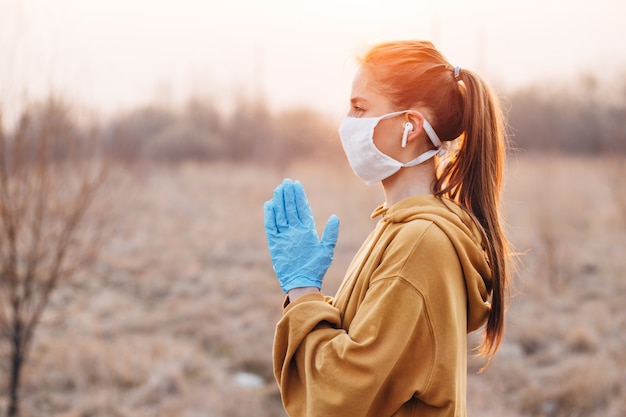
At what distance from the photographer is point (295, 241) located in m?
1.74

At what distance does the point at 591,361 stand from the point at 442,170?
4297 mm

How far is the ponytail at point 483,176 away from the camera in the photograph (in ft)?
5.47

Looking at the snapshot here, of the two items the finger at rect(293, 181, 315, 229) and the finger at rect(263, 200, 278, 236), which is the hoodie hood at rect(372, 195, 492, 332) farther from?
the finger at rect(263, 200, 278, 236)

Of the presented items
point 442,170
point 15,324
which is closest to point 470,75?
point 442,170

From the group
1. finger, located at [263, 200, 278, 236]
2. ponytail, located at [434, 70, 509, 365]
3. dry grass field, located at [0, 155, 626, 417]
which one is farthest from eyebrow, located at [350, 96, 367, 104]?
dry grass field, located at [0, 155, 626, 417]

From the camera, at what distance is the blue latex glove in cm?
168

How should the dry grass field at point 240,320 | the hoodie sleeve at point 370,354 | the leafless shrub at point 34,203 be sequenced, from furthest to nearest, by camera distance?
the dry grass field at point 240,320
the leafless shrub at point 34,203
the hoodie sleeve at point 370,354

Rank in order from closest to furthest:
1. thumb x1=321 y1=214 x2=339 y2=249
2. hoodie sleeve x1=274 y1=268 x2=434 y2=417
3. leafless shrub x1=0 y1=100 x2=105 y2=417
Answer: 1. hoodie sleeve x1=274 y1=268 x2=434 y2=417
2. thumb x1=321 y1=214 x2=339 y2=249
3. leafless shrub x1=0 y1=100 x2=105 y2=417

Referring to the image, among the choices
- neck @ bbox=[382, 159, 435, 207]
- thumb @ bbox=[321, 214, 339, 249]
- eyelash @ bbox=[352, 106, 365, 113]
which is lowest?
thumb @ bbox=[321, 214, 339, 249]

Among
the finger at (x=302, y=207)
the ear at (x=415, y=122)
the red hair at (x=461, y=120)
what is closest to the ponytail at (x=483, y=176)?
the red hair at (x=461, y=120)

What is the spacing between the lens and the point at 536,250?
30.4 feet

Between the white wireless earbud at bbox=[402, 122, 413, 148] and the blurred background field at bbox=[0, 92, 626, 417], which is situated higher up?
the white wireless earbud at bbox=[402, 122, 413, 148]

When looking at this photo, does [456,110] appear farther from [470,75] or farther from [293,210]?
[293,210]

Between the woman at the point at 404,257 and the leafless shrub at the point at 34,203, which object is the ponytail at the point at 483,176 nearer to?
the woman at the point at 404,257
